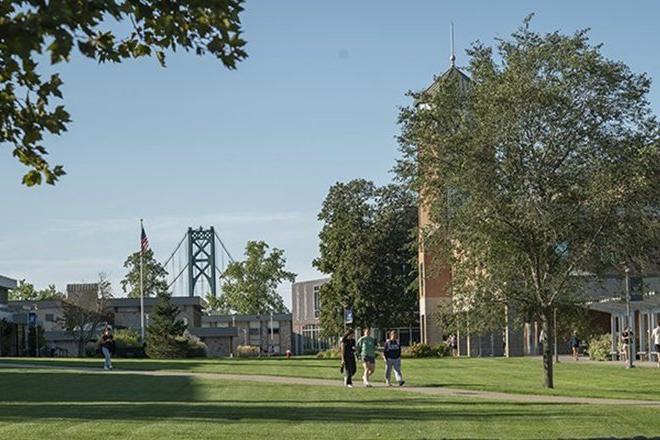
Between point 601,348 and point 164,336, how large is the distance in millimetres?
22271

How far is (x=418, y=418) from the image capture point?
2081cm

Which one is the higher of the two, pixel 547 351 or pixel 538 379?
pixel 547 351

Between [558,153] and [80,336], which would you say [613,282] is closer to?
[558,153]

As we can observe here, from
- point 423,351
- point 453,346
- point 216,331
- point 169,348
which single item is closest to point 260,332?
point 216,331

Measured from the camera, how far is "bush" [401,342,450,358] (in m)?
69.5

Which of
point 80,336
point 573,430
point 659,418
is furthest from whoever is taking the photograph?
point 80,336

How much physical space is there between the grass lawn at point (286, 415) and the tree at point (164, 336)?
110ft

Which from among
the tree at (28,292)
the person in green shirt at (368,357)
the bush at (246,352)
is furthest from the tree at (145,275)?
the person in green shirt at (368,357)

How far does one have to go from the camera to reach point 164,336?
213ft

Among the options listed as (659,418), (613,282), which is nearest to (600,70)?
(659,418)

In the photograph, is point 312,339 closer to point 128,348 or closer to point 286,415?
point 128,348

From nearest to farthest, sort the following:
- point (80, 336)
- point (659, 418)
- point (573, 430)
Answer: point (573, 430), point (659, 418), point (80, 336)

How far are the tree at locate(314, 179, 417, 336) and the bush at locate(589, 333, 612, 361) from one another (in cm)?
Result: 2864

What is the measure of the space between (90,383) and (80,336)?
60.9 m
